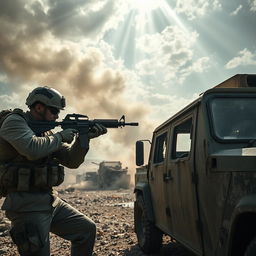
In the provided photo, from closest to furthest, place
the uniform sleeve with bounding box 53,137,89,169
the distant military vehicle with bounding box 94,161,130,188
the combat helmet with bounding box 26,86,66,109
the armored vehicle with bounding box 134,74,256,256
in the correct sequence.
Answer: the armored vehicle with bounding box 134,74,256,256 < the combat helmet with bounding box 26,86,66,109 < the uniform sleeve with bounding box 53,137,89,169 < the distant military vehicle with bounding box 94,161,130,188

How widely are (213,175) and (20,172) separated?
65.0 inches

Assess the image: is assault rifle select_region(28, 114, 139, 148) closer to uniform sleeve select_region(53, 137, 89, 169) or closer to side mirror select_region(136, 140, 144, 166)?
uniform sleeve select_region(53, 137, 89, 169)

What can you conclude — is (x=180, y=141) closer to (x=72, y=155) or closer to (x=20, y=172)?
(x=72, y=155)

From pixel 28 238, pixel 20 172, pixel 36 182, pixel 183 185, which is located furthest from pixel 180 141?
pixel 28 238

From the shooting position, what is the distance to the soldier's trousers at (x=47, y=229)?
3.04 m

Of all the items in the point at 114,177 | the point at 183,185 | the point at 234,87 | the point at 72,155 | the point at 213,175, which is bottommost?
the point at 114,177

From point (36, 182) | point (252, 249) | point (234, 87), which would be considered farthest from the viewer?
point (234, 87)

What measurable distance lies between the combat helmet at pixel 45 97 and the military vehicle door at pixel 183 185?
1317 mm

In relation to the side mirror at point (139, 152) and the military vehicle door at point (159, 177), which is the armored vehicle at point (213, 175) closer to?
the military vehicle door at point (159, 177)

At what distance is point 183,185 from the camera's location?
139 inches

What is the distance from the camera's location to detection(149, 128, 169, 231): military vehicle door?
4426 millimetres

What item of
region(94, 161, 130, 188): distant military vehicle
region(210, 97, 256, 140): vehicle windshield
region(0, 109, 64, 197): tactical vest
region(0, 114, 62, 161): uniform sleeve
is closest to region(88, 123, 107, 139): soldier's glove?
region(0, 109, 64, 197): tactical vest

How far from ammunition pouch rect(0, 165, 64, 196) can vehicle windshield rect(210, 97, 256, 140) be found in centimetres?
153

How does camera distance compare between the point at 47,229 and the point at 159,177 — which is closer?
the point at 47,229
